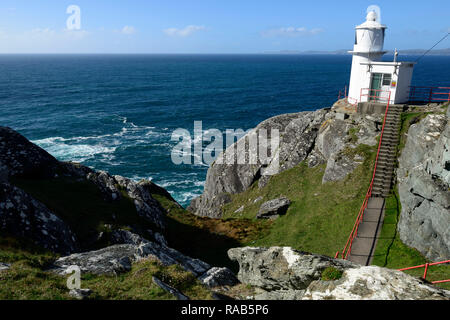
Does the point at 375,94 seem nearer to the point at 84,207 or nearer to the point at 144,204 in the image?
the point at 144,204

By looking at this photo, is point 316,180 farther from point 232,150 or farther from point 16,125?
point 16,125

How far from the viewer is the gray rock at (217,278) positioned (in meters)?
14.3

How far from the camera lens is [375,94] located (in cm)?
3531

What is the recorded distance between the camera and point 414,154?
2639cm

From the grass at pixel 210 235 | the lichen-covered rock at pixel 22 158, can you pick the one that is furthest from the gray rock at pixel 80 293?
the lichen-covered rock at pixel 22 158

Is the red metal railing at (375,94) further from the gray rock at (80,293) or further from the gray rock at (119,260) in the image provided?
the gray rock at (80,293)

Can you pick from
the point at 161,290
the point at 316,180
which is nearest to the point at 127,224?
the point at 161,290

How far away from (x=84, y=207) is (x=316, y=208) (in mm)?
20312

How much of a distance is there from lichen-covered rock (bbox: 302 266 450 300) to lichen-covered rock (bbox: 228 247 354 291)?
50.6 inches

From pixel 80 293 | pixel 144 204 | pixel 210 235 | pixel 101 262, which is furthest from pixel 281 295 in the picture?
pixel 144 204

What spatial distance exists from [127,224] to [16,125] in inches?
2889

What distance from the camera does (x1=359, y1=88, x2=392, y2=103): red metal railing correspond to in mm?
34344

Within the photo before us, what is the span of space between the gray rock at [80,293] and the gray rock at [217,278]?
509 cm
